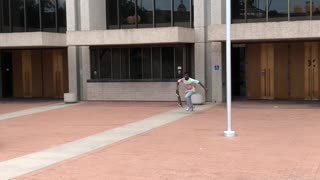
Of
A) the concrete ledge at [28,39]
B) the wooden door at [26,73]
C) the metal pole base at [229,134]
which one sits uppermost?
the concrete ledge at [28,39]

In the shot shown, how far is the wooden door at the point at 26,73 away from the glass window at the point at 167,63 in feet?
28.5

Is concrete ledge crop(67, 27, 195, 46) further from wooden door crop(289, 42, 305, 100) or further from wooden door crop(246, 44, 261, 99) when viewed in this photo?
wooden door crop(289, 42, 305, 100)

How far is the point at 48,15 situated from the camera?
88.3ft

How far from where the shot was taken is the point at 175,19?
24.5 m

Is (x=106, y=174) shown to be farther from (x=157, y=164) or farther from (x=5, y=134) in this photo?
(x=5, y=134)

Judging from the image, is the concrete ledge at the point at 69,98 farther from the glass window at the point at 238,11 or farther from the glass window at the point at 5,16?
the glass window at the point at 238,11

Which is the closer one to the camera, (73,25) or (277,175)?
(277,175)

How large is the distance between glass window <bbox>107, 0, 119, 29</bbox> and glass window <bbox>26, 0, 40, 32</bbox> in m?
3.89

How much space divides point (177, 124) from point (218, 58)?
323 inches

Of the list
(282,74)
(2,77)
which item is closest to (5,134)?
(282,74)

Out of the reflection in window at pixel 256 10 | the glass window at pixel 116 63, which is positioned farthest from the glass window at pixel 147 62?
the reflection in window at pixel 256 10

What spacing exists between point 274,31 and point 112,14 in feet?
31.3

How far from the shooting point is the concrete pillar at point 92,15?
24952 millimetres

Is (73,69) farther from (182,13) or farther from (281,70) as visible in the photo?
(281,70)
